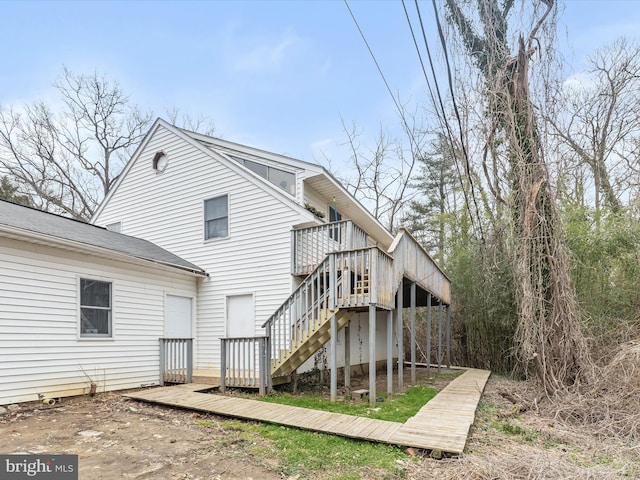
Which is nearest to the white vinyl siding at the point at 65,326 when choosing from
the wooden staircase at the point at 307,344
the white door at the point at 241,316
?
the white door at the point at 241,316

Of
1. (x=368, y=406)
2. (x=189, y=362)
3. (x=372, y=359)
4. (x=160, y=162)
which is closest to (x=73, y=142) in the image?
(x=160, y=162)

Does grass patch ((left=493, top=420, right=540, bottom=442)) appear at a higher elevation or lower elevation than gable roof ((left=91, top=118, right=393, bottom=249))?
lower

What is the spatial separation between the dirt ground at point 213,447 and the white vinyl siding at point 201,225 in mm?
3763

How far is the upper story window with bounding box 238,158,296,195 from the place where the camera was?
1098 cm

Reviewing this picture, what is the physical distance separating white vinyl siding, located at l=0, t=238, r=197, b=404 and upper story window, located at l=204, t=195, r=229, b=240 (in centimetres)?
191

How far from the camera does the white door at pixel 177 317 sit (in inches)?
392

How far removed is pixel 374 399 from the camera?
7.00m

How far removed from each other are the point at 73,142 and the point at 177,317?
15517mm

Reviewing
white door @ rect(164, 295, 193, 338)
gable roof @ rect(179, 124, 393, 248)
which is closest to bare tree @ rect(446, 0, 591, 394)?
gable roof @ rect(179, 124, 393, 248)

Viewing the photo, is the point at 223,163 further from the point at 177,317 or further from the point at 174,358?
the point at 174,358

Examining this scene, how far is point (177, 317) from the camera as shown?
10266 mm

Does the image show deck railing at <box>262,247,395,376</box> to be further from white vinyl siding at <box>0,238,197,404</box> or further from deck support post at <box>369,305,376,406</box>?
white vinyl siding at <box>0,238,197,404</box>

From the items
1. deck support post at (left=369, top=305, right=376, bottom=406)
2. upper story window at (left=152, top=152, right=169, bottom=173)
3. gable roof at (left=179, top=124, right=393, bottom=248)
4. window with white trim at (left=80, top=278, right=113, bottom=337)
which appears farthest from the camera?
upper story window at (left=152, top=152, right=169, bottom=173)

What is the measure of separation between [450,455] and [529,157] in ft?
21.3
